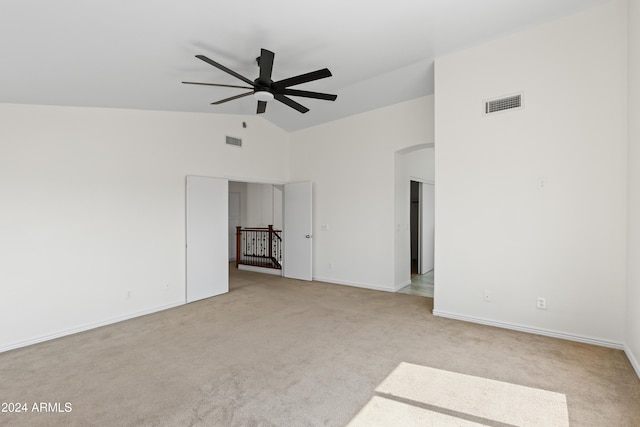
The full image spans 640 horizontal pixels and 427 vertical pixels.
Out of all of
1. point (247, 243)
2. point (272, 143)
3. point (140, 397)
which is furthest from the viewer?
point (247, 243)

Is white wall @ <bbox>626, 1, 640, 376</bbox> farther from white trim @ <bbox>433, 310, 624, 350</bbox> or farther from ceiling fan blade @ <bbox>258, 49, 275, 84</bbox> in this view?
ceiling fan blade @ <bbox>258, 49, 275, 84</bbox>

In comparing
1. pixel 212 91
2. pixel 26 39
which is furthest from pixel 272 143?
pixel 26 39

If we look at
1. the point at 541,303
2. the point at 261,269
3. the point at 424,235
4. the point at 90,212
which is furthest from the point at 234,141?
the point at 541,303

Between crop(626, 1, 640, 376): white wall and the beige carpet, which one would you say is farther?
crop(626, 1, 640, 376): white wall

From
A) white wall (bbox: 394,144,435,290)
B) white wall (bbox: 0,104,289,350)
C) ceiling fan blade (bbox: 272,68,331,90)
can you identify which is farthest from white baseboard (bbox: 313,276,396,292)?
ceiling fan blade (bbox: 272,68,331,90)

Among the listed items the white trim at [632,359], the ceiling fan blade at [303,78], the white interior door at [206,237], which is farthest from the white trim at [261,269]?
the white trim at [632,359]

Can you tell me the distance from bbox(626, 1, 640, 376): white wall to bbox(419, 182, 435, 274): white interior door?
420 centimetres

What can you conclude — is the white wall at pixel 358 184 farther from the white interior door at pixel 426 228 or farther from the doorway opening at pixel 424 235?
the white interior door at pixel 426 228

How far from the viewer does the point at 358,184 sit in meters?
5.96

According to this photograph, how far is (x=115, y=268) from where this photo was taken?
13.7 ft

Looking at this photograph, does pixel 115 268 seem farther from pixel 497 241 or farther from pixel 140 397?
pixel 497 241

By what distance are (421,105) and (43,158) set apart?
5362 mm

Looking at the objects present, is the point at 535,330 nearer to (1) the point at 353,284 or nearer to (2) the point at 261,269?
(1) the point at 353,284

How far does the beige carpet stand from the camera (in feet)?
7.07
